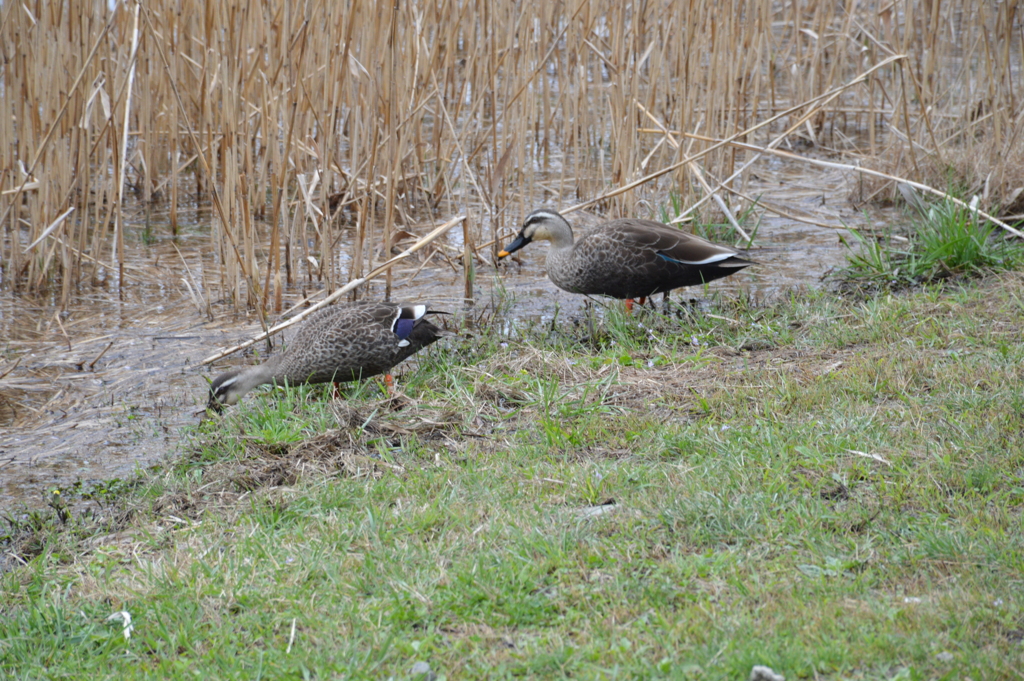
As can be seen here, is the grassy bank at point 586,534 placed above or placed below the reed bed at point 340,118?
below

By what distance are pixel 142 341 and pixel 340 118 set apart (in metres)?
2.28

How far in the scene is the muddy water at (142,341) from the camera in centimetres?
451

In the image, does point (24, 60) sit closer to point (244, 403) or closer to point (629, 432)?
point (244, 403)

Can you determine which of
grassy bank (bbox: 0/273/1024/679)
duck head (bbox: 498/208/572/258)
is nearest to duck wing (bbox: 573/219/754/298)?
duck head (bbox: 498/208/572/258)

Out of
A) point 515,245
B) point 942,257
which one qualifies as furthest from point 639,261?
point 942,257

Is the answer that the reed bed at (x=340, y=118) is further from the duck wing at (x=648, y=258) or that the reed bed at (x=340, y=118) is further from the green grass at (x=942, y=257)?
the green grass at (x=942, y=257)

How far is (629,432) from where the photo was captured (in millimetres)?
3984

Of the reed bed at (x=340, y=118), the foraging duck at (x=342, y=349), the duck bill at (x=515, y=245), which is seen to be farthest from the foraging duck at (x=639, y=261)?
the foraging duck at (x=342, y=349)

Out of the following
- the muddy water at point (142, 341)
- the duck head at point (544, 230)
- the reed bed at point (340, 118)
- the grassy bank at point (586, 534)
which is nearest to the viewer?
the grassy bank at point (586, 534)

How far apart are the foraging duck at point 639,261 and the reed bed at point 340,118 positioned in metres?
0.55

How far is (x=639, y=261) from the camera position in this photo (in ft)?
19.2

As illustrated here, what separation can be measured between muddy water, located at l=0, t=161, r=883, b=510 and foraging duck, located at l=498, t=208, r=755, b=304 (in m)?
0.44

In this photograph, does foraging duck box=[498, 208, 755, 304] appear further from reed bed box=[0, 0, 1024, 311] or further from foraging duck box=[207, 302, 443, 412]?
foraging duck box=[207, 302, 443, 412]

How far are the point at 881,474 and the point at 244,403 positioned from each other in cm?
314
